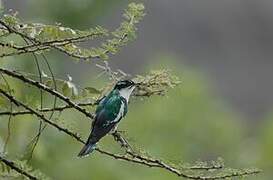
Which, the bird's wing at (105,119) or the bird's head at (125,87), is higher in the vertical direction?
the bird's head at (125,87)

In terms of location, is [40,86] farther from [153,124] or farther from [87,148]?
[153,124]

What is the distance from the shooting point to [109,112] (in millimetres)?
2086

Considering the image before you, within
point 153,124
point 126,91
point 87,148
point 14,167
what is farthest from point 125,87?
point 153,124

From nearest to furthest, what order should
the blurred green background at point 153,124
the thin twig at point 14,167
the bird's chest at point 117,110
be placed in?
the thin twig at point 14,167 < the bird's chest at point 117,110 < the blurred green background at point 153,124

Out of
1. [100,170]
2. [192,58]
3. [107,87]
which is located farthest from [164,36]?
[107,87]

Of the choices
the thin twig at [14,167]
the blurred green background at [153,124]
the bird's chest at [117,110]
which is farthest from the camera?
the blurred green background at [153,124]

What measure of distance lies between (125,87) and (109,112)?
0.07 meters

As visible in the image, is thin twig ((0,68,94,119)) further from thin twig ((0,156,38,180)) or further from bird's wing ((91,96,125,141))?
thin twig ((0,156,38,180))

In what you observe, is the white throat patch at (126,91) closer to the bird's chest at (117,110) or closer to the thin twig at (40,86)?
the bird's chest at (117,110)

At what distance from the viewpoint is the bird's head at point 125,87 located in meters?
2.10

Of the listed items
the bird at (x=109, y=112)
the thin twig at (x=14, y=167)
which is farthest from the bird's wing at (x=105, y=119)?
the thin twig at (x=14, y=167)

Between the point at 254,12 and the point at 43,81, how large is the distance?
16575mm

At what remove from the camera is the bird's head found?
210 centimetres

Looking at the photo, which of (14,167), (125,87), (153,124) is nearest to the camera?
(14,167)
